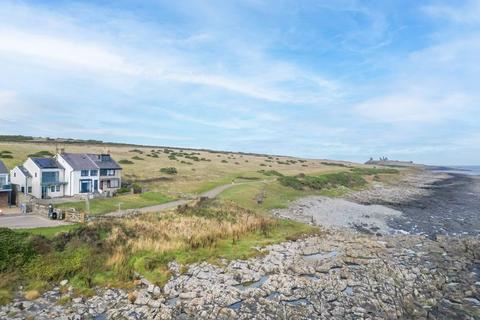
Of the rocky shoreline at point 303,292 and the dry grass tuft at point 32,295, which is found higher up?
the rocky shoreline at point 303,292

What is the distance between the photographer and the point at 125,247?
32.3 metres

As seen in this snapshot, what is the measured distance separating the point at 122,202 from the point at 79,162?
12.5m

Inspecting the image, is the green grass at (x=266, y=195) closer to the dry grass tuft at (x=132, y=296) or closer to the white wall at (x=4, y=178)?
the white wall at (x=4, y=178)

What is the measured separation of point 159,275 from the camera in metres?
28.0

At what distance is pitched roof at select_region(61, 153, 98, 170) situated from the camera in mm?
57938

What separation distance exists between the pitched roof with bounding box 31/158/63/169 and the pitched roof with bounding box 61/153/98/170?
4.82 ft

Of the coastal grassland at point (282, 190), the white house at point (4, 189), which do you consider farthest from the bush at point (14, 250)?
the coastal grassland at point (282, 190)

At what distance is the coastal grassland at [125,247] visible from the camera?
1077 inches

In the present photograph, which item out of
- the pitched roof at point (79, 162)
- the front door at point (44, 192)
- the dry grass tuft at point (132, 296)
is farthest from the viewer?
the pitched roof at point (79, 162)

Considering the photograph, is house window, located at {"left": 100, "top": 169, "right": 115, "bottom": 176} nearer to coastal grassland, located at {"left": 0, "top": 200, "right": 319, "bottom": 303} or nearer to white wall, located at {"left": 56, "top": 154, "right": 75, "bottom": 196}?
white wall, located at {"left": 56, "top": 154, "right": 75, "bottom": 196}

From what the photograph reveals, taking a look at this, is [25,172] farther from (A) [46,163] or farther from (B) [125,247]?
(B) [125,247]

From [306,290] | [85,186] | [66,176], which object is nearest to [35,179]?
[66,176]

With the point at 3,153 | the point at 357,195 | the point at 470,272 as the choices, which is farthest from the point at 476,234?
the point at 3,153

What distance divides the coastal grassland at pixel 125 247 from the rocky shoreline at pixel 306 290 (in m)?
1.34
